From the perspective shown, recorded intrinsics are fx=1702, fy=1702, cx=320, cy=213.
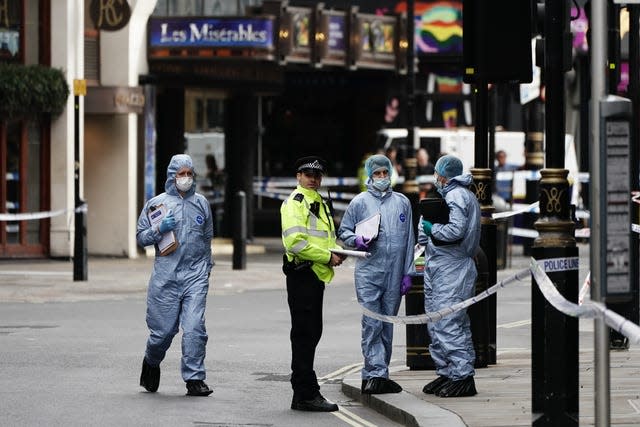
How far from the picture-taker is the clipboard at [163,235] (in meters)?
13.1

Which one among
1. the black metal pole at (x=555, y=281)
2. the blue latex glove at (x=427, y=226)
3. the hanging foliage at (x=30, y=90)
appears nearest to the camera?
the black metal pole at (x=555, y=281)

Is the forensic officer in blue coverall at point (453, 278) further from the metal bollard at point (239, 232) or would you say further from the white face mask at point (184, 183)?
the metal bollard at point (239, 232)

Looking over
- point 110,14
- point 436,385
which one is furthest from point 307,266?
point 110,14

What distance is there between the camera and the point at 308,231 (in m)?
12.4

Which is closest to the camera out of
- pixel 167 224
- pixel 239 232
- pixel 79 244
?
pixel 167 224

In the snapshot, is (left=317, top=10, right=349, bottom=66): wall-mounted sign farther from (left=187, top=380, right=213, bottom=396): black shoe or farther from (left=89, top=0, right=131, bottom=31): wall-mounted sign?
(left=187, top=380, right=213, bottom=396): black shoe

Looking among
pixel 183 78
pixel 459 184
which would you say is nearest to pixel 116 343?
pixel 459 184

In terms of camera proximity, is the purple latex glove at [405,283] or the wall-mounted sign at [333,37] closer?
the purple latex glove at [405,283]

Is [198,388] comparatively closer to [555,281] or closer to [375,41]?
[555,281]

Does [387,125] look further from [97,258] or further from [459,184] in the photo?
[459,184]

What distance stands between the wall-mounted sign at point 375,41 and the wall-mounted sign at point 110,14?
5812mm

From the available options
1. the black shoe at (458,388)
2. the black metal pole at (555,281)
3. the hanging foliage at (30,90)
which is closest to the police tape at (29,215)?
the hanging foliage at (30,90)

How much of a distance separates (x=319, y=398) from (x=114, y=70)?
18.3 meters

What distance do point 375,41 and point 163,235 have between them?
66.2 ft
